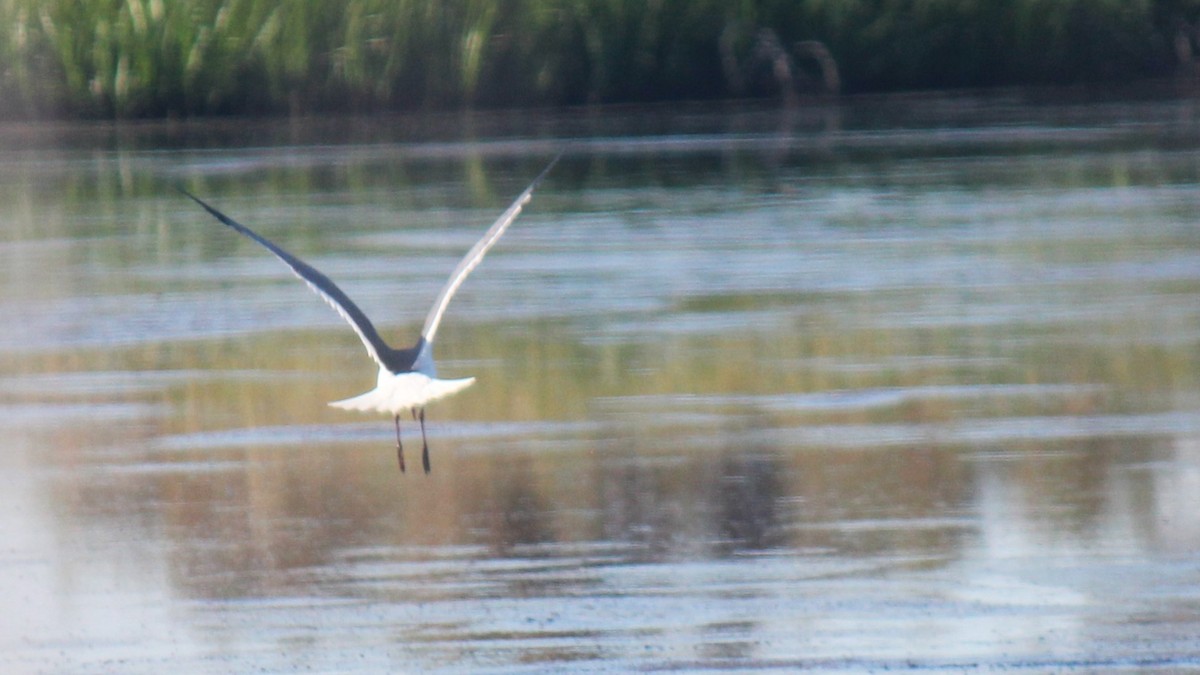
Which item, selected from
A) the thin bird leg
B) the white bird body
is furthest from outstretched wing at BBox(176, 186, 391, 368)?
the thin bird leg

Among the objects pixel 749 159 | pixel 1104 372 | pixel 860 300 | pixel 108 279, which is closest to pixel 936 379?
pixel 1104 372

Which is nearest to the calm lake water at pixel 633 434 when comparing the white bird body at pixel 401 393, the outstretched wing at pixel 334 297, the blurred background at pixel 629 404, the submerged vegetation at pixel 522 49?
the blurred background at pixel 629 404

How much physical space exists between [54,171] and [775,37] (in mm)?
8249

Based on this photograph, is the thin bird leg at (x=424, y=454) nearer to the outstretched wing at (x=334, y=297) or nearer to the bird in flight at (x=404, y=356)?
Result: the bird in flight at (x=404, y=356)

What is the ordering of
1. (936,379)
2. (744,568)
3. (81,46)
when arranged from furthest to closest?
1. (81,46)
2. (936,379)
3. (744,568)

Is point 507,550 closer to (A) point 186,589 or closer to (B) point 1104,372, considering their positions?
(A) point 186,589

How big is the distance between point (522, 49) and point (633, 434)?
1645 cm

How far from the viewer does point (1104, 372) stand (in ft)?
30.9

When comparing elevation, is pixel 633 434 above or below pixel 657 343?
above

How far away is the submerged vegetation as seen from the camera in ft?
79.5

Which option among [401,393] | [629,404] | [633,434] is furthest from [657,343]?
[401,393]

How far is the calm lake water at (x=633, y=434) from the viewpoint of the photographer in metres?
6.10

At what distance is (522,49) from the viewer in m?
24.5

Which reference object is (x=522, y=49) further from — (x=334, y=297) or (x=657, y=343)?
(x=334, y=297)
